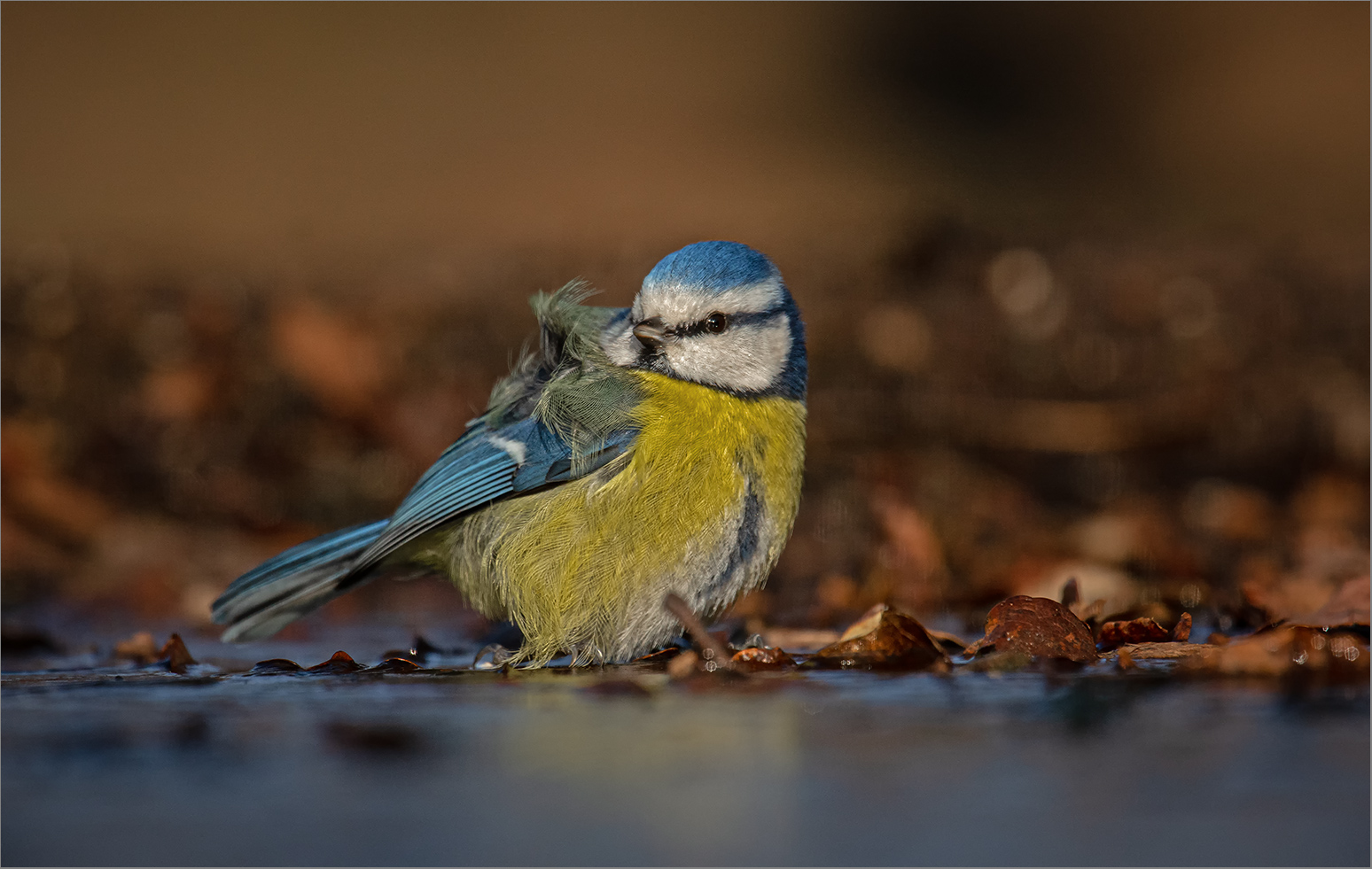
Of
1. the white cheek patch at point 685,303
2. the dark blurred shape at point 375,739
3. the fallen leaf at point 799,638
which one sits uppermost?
the white cheek patch at point 685,303

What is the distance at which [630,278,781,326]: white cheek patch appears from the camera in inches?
134

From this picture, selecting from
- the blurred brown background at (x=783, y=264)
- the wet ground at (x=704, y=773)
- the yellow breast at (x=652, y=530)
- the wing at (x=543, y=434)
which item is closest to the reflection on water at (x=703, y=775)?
the wet ground at (x=704, y=773)

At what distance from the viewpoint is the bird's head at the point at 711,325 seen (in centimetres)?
340

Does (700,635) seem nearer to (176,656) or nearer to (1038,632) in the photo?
(1038,632)

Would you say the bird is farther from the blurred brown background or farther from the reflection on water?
the blurred brown background

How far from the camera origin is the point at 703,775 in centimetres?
205

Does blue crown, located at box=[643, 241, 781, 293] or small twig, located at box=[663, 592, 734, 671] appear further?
blue crown, located at box=[643, 241, 781, 293]

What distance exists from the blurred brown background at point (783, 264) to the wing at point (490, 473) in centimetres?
110

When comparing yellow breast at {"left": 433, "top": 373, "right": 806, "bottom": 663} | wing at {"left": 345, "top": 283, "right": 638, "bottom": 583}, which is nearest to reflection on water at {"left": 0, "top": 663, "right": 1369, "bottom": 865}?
yellow breast at {"left": 433, "top": 373, "right": 806, "bottom": 663}

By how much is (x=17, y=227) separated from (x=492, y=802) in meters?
7.85

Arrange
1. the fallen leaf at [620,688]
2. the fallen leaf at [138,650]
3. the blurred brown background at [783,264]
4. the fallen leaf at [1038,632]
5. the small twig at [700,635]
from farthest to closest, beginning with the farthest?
the blurred brown background at [783,264] < the fallen leaf at [138,650] < the fallen leaf at [1038,632] < the small twig at [700,635] < the fallen leaf at [620,688]

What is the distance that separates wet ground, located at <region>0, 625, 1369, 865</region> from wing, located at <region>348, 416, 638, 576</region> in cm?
70

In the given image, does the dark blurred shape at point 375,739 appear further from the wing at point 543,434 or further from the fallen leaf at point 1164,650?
the fallen leaf at point 1164,650

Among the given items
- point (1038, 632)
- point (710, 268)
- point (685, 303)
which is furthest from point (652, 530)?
point (1038, 632)
